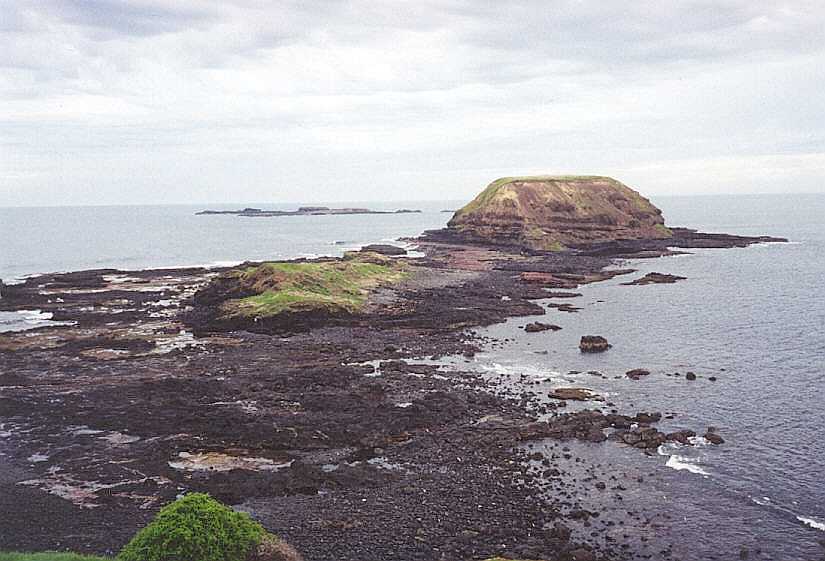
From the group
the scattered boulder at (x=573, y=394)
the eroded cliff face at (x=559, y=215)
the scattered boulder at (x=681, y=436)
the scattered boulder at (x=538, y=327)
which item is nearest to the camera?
the scattered boulder at (x=681, y=436)

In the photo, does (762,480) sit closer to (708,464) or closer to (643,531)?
(708,464)

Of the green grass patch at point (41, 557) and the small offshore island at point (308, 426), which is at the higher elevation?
the green grass patch at point (41, 557)

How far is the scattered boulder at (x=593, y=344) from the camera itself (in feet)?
210

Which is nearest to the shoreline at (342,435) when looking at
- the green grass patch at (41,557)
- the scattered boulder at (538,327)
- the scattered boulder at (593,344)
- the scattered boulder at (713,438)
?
the scattered boulder at (538,327)

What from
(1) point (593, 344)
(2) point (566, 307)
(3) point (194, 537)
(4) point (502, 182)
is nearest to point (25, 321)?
(1) point (593, 344)

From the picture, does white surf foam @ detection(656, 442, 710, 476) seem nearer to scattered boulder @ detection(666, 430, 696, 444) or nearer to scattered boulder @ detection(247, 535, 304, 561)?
scattered boulder @ detection(666, 430, 696, 444)

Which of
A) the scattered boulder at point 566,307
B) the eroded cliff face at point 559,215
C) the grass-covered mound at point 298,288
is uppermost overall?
the eroded cliff face at point 559,215

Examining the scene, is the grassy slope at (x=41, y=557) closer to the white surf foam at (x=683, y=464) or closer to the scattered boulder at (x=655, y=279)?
the white surf foam at (x=683, y=464)

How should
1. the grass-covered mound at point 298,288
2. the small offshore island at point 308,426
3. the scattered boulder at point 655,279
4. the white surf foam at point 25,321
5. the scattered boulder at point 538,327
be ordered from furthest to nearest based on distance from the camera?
1. the scattered boulder at point 655,279
2. the grass-covered mound at point 298,288
3. the white surf foam at point 25,321
4. the scattered boulder at point 538,327
5. the small offshore island at point 308,426

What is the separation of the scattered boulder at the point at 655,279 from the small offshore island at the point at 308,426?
48.9ft

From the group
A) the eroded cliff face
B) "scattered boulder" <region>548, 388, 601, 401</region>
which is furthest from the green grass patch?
the eroded cliff face

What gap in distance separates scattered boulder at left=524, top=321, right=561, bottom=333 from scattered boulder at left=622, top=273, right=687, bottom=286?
3344 cm

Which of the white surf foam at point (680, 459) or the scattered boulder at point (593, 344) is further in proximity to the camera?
the scattered boulder at point (593, 344)

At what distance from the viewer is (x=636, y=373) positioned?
55.5 m
